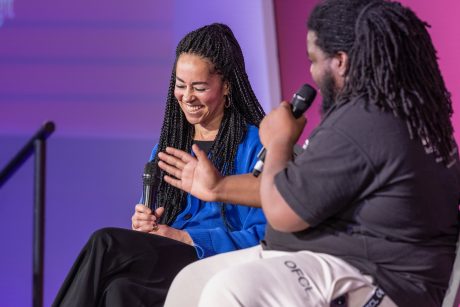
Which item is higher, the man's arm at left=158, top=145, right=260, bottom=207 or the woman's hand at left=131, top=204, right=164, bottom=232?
the man's arm at left=158, top=145, right=260, bottom=207

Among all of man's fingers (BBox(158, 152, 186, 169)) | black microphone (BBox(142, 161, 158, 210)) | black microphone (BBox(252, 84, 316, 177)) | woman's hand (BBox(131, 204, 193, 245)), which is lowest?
woman's hand (BBox(131, 204, 193, 245))

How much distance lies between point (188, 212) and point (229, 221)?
0.13 m

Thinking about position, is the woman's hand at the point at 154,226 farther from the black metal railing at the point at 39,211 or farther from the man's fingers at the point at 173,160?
the black metal railing at the point at 39,211

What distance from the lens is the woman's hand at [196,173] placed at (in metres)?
1.74

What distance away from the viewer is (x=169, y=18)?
3584mm

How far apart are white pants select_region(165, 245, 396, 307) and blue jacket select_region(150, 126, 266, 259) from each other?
0.60 m

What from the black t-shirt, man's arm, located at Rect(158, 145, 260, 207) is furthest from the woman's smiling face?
the black t-shirt

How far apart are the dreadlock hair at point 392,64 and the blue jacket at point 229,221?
26.6 inches

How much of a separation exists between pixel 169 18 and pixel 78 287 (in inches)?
76.0

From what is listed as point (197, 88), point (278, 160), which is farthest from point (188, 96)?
point (278, 160)

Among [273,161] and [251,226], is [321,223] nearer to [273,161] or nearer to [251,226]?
[273,161]

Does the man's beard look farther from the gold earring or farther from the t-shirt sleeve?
the gold earring

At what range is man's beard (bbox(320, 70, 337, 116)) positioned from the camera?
1.58 m

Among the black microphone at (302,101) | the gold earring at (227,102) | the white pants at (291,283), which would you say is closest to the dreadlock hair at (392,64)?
the black microphone at (302,101)
